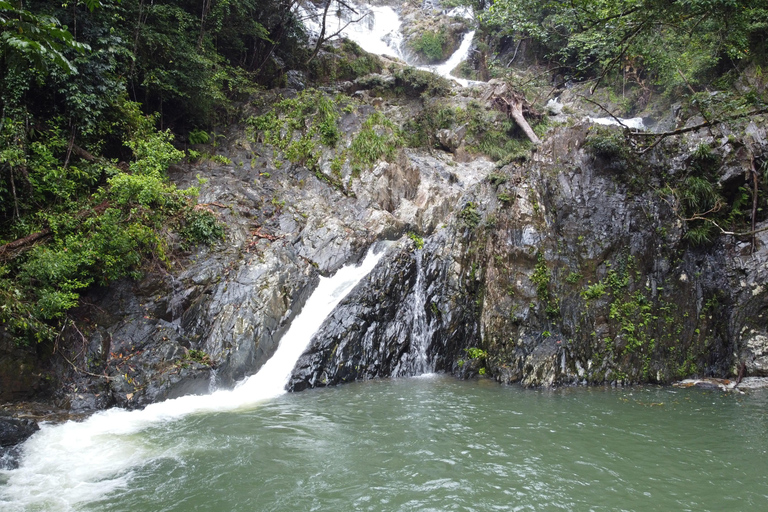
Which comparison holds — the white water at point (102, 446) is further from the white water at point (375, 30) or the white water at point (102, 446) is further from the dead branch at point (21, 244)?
the white water at point (375, 30)

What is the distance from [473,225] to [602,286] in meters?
3.84

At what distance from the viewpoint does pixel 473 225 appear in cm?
1253

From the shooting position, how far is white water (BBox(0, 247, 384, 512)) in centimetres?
541

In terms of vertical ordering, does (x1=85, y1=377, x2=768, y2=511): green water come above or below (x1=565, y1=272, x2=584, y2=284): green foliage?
below

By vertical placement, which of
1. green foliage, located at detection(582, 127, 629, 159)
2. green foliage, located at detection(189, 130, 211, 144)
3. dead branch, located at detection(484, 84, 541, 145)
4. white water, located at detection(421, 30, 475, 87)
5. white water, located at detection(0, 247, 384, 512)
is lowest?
white water, located at detection(0, 247, 384, 512)

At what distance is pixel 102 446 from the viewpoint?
6.79 m

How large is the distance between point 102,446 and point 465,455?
5838 millimetres

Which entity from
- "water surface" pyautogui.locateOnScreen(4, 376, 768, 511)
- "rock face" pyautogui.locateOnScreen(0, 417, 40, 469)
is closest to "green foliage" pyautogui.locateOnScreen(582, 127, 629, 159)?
"water surface" pyautogui.locateOnScreen(4, 376, 768, 511)

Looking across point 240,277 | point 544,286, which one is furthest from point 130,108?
point 544,286

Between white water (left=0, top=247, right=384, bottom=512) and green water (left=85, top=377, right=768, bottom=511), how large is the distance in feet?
1.10

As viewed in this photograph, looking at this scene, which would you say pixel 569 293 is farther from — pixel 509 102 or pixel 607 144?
pixel 509 102

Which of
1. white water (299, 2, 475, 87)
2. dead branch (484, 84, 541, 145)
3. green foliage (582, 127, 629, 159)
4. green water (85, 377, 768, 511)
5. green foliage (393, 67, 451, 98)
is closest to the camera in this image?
green water (85, 377, 768, 511)

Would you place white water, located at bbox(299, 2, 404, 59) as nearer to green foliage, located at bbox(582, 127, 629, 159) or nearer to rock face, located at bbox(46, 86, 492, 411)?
rock face, located at bbox(46, 86, 492, 411)

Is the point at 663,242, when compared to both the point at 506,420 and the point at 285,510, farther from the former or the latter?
the point at 285,510
